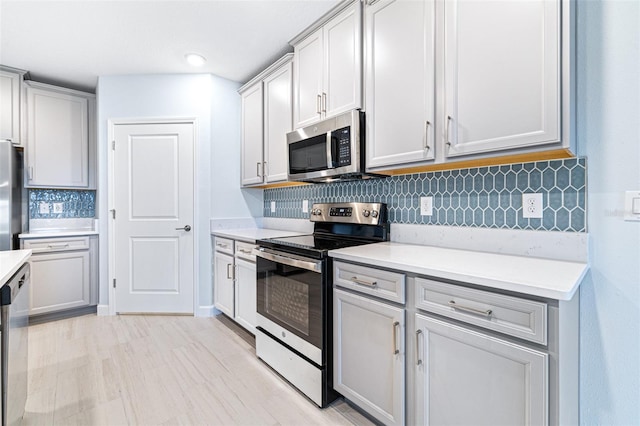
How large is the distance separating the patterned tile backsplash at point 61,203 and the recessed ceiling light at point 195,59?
2.11 meters

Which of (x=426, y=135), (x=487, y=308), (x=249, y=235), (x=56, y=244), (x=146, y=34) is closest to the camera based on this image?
(x=487, y=308)

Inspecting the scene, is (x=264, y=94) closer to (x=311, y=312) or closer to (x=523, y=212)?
(x=311, y=312)

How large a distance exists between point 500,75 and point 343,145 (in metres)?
0.95

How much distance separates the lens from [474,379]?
1.14m

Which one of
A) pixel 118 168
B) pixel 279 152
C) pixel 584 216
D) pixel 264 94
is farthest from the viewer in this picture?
pixel 118 168

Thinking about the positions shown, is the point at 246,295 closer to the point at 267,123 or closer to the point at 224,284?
the point at 224,284

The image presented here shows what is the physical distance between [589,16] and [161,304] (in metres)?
3.85

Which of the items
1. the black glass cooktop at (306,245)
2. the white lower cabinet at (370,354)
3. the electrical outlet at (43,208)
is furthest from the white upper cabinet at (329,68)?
the electrical outlet at (43,208)

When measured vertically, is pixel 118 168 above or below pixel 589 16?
below

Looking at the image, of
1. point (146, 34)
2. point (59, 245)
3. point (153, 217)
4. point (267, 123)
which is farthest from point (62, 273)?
point (267, 123)

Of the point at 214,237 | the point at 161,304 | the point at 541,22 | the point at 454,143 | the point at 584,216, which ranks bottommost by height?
the point at 161,304

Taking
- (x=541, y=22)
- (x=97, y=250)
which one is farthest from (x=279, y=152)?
(x=97, y=250)

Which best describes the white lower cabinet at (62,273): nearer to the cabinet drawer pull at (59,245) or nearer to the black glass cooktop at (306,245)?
the cabinet drawer pull at (59,245)

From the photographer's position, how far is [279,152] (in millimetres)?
2812
